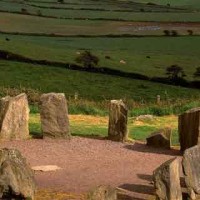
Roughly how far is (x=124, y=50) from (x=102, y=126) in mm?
41034

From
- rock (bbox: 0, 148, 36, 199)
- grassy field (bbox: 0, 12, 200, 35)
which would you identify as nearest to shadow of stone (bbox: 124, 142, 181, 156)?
rock (bbox: 0, 148, 36, 199)

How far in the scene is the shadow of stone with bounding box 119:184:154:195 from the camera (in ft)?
56.7

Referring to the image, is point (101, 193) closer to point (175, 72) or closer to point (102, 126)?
point (102, 126)

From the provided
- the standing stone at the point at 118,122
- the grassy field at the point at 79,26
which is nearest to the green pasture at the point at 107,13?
the grassy field at the point at 79,26

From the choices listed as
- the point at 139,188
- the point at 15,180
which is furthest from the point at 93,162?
the point at 15,180

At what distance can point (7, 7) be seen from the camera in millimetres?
97875

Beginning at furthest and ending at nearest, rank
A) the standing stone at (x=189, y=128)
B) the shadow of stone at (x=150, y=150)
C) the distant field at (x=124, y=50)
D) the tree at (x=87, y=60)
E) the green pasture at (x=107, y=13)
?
the green pasture at (x=107, y=13) → the distant field at (x=124, y=50) → the tree at (x=87, y=60) → the shadow of stone at (x=150, y=150) → the standing stone at (x=189, y=128)

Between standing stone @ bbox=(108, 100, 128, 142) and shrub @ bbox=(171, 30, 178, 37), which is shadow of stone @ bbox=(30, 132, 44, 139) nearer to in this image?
standing stone @ bbox=(108, 100, 128, 142)

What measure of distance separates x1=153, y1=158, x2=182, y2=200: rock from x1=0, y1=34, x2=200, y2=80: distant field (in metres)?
40.9

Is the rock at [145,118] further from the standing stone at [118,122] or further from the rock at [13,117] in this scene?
the rock at [13,117]

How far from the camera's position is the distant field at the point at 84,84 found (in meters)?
48.1

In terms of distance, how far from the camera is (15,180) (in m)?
15.8

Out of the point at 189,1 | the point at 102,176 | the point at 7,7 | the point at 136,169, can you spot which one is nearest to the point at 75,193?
the point at 102,176

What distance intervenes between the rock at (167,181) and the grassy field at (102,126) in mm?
10153
